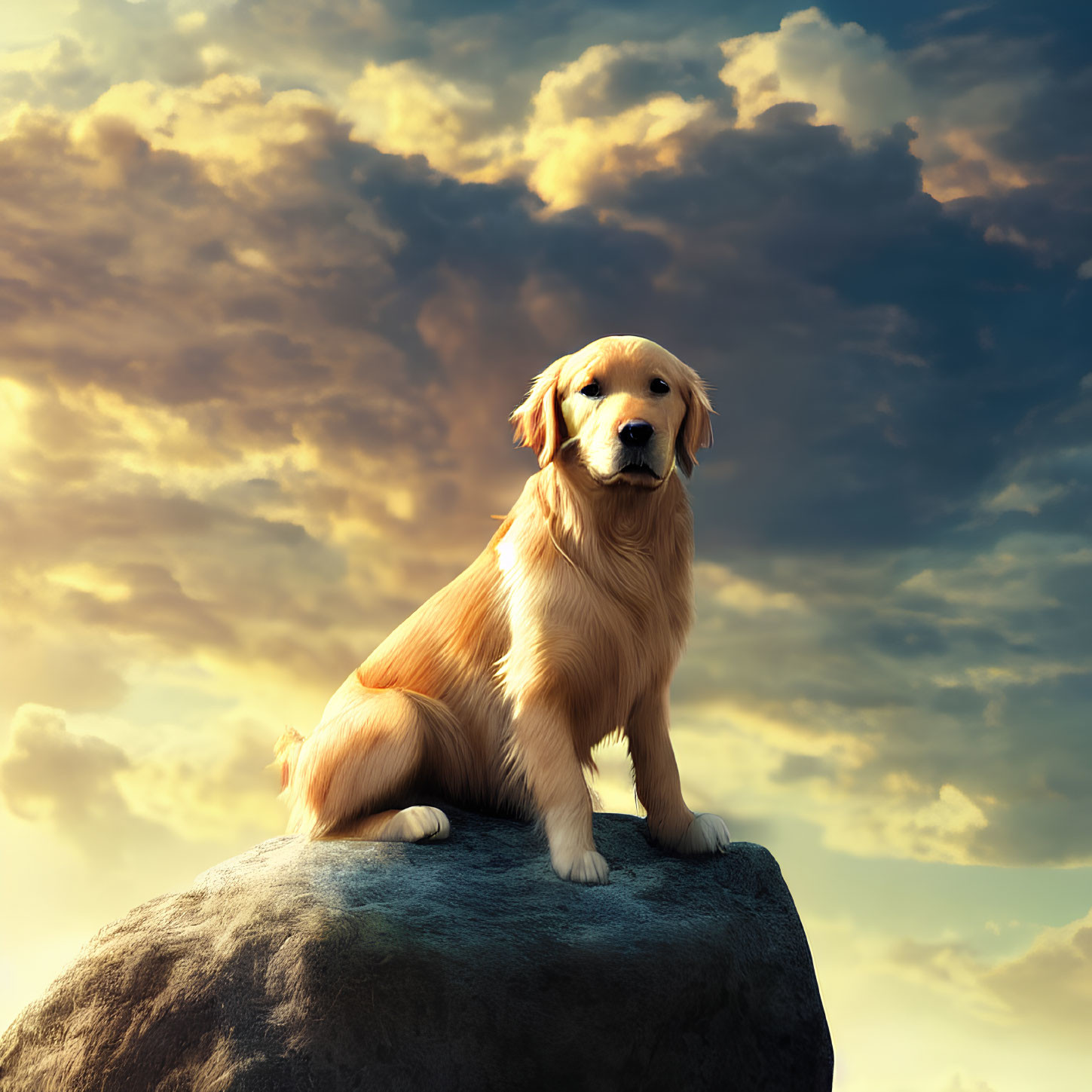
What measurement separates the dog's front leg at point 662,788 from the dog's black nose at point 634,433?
1.30m

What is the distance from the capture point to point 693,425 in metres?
4.95

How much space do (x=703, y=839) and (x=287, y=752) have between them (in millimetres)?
2097

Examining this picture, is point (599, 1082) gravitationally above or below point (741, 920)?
below

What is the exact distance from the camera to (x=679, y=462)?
5066 mm

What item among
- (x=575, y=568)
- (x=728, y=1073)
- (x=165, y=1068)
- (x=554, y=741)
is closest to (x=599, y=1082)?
(x=728, y=1073)

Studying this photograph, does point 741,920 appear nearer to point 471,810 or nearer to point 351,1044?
point 471,810

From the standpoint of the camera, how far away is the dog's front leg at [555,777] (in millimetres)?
4727

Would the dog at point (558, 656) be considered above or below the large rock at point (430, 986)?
above

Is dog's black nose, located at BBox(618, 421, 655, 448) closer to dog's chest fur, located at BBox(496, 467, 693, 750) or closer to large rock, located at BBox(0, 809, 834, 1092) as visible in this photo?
dog's chest fur, located at BBox(496, 467, 693, 750)

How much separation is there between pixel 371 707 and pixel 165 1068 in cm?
164

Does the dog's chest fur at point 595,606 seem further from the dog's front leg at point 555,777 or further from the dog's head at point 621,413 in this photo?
the dog's head at point 621,413

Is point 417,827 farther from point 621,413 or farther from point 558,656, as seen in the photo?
point 621,413

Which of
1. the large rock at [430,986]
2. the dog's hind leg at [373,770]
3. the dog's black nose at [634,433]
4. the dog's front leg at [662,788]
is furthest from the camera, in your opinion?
the dog's front leg at [662,788]

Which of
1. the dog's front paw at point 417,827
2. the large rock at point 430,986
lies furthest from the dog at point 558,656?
the large rock at point 430,986
